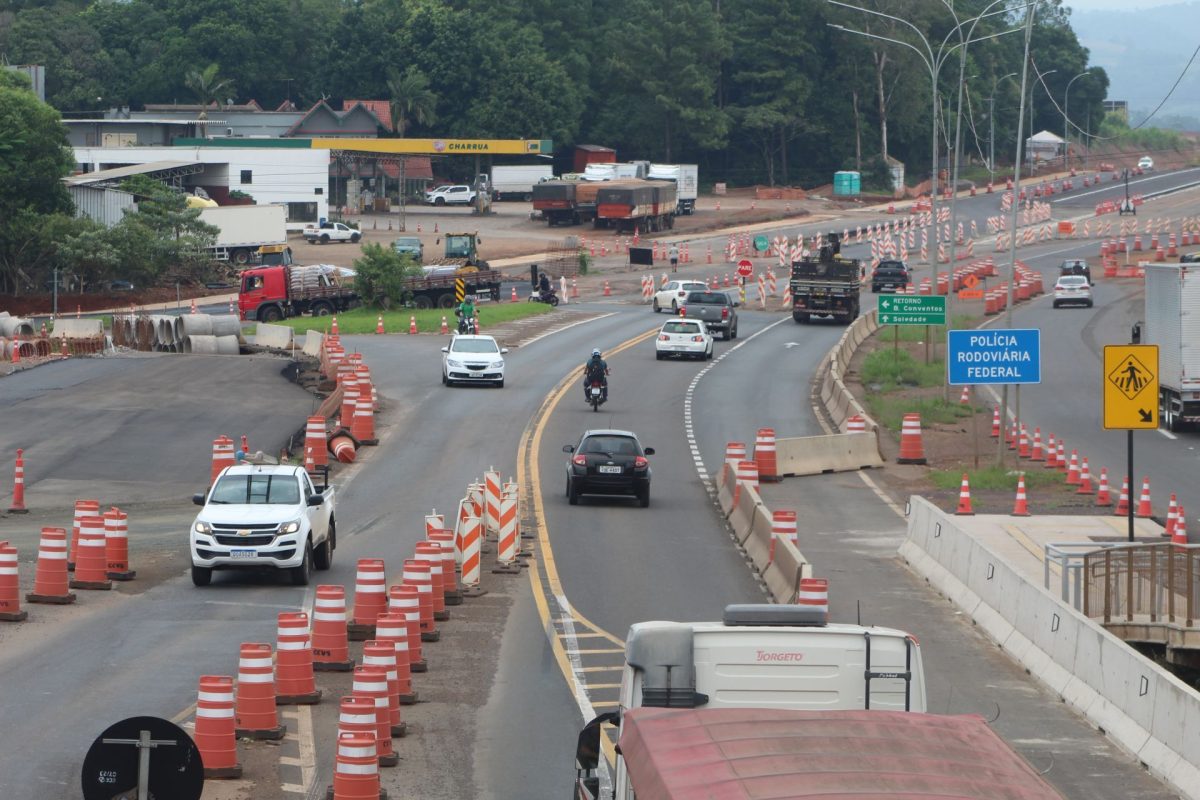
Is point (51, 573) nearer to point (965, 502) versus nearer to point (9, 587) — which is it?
point (9, 587)

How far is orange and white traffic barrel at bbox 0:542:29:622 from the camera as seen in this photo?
19578 millimetres

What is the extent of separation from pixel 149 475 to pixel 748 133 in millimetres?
111686

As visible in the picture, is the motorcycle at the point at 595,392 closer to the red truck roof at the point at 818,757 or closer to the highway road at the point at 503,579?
the highway road at the point at 503,579

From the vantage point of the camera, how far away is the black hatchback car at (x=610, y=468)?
31.5 metres

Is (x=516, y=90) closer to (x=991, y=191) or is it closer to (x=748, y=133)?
(x=748, y=133)

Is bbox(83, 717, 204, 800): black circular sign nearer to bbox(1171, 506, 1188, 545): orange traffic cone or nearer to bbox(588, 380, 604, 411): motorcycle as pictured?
bbox(1171, 506, 1188, 545): orange traffic cone

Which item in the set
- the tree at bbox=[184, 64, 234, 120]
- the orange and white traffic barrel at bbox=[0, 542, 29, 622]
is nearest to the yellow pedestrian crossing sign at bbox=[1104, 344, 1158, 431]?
the orange and white traffic barrel at bbox=[0, 542, 29, 622]

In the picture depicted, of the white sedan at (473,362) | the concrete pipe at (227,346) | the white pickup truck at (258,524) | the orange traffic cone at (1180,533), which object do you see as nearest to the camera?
the white pickup truck at (258,524)

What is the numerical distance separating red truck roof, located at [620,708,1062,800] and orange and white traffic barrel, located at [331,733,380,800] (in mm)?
4063

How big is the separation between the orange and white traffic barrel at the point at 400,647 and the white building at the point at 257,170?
310 feet

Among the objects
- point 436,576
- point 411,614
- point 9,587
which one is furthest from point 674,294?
point 411,614

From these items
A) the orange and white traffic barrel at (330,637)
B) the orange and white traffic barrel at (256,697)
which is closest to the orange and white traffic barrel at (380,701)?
the orange and white traffic barrel at (256,697)

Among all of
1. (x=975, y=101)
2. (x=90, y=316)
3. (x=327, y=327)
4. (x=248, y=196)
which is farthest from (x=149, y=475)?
(x=975, y=101)

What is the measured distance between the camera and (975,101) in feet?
493
